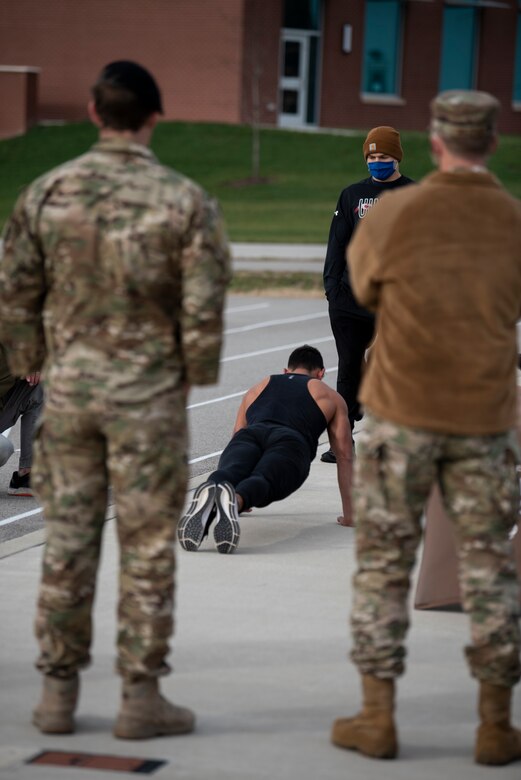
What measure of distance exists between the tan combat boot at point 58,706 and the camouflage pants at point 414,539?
0.93m

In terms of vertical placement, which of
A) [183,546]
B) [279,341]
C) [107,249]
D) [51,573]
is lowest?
[279,341]

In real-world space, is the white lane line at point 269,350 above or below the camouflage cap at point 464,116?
below

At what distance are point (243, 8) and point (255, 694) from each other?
43.3 meters

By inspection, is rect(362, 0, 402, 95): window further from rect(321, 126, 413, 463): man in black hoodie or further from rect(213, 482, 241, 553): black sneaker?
rect(213, 482, 241, 553): black sneaker

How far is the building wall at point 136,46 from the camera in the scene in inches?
1875

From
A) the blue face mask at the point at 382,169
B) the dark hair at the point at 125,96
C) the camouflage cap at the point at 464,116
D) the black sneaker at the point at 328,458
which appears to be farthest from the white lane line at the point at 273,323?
the camouflage cap at the point at 464,116

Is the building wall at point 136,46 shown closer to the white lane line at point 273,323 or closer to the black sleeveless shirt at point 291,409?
the white lane line at point 273,323

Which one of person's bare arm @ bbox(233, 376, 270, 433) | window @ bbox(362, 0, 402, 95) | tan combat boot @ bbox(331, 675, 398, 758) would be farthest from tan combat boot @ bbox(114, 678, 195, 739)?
window @ bbox(362, 0, 402, 95)

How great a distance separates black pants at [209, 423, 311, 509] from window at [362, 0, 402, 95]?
44.2 metres

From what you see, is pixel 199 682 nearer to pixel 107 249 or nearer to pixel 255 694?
pixel 255 694

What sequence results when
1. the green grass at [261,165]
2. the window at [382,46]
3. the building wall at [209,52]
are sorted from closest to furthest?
the green grass at [261,165] < the building wall at [209,52] < the window at [382,46]

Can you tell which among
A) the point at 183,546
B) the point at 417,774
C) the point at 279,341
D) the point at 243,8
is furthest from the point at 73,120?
the point at 417,774

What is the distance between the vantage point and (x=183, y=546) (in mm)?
7461

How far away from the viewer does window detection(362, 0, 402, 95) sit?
50.6 meters
